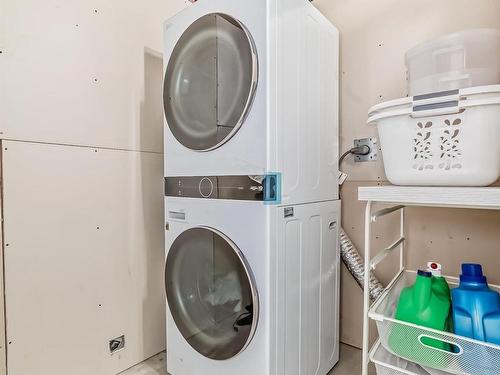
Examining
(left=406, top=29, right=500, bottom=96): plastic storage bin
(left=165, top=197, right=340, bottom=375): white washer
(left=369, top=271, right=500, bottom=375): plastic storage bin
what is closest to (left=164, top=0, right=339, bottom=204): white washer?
(left=165, top=197, right=340, bottom=375): white washer

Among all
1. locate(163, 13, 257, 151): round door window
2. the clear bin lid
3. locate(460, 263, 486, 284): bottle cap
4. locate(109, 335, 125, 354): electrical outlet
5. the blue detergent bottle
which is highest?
locate(163, 13, 257, 151): round door window

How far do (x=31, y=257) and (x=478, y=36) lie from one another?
1.91 m

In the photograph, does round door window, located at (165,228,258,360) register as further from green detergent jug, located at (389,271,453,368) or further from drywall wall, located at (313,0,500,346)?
drywall wall, located at (313,0,500,346)

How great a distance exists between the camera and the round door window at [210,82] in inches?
46.0

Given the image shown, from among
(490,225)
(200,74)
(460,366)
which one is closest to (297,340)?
(460,366)

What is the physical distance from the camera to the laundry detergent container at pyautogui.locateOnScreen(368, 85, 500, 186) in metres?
0.89

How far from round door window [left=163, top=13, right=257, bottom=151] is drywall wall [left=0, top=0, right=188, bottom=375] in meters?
0.33

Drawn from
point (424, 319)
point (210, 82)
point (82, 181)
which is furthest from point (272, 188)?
point (82, 181)

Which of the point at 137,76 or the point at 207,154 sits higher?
the point at 137,76

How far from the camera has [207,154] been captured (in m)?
1.32

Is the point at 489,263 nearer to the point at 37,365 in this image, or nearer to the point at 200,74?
the point at 200,74

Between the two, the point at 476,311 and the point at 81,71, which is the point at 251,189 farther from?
the point at 81,71

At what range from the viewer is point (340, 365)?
5.29ft

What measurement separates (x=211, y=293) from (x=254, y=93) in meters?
0.88
